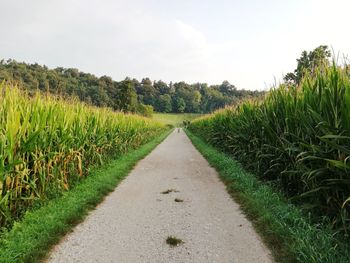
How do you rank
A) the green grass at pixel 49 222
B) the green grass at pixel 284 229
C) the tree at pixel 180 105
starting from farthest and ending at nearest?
the tree at pixel 180 105
the green grass at pixel 49 222
the green grass at pixel 284 229

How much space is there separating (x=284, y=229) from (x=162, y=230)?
5.62 feet

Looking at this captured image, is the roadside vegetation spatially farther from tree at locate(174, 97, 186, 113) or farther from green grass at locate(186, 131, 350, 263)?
tree at locate(174, 97, 186, 113)

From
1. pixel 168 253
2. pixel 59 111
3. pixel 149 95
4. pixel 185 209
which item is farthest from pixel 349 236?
pixel 149 95

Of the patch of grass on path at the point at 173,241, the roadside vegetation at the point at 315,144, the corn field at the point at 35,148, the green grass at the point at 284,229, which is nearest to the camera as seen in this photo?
the green grass at the point at 284,229

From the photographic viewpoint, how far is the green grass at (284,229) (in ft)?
12.1

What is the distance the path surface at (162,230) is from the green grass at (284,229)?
0.61 feet

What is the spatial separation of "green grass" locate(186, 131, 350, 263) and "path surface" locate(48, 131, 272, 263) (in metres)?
0.19

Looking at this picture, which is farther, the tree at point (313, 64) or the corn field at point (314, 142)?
the tree at point (313, 64)

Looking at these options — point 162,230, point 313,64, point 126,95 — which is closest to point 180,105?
point 126,95

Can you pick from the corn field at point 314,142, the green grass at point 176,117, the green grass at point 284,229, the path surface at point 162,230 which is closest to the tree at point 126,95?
the green grass at point 176,117

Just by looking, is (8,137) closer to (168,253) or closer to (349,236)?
(168,253)

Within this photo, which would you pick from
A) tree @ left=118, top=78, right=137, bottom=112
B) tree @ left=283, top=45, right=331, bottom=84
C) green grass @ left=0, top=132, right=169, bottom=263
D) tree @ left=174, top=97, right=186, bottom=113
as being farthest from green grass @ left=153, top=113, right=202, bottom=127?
green grass @ left=0, top=132, right=169, bottom=263

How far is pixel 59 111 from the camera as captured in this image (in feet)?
23.5

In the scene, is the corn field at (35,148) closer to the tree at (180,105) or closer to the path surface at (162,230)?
the path surface at (162,230)
